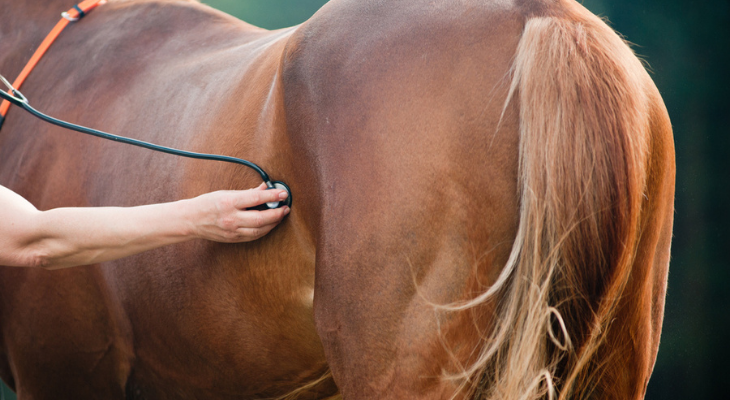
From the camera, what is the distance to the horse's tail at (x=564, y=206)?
1.73 feet

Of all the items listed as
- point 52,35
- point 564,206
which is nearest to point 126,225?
point 564,206

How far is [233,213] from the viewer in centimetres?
66

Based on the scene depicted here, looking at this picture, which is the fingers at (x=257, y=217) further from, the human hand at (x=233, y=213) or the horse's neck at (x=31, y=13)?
the horse's neck at (x=31, y=13)

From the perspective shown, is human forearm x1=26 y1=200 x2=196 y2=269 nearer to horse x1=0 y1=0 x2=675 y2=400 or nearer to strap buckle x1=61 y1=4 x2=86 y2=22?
horse x1=0 y1=0 x2=675 y2=400

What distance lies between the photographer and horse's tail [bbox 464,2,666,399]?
53 cm

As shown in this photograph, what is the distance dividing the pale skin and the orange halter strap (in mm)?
640

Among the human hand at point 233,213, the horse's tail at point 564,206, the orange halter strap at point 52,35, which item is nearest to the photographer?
the horse's tail at point 564,206

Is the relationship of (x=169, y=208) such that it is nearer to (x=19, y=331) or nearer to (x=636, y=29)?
(x=19, y=331)

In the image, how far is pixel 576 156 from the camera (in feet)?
1.73

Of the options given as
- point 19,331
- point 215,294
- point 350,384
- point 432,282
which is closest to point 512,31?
point 432,282

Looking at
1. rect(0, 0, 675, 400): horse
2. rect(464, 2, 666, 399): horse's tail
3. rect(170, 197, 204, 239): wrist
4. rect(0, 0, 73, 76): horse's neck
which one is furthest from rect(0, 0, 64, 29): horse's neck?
rect(464, 2, 666, 399): horse's tail

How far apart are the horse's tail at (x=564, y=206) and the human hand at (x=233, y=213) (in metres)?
0.28

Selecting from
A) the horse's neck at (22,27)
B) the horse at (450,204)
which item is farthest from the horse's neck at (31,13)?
the horse at (450,204)

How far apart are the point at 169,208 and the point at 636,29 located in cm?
174
